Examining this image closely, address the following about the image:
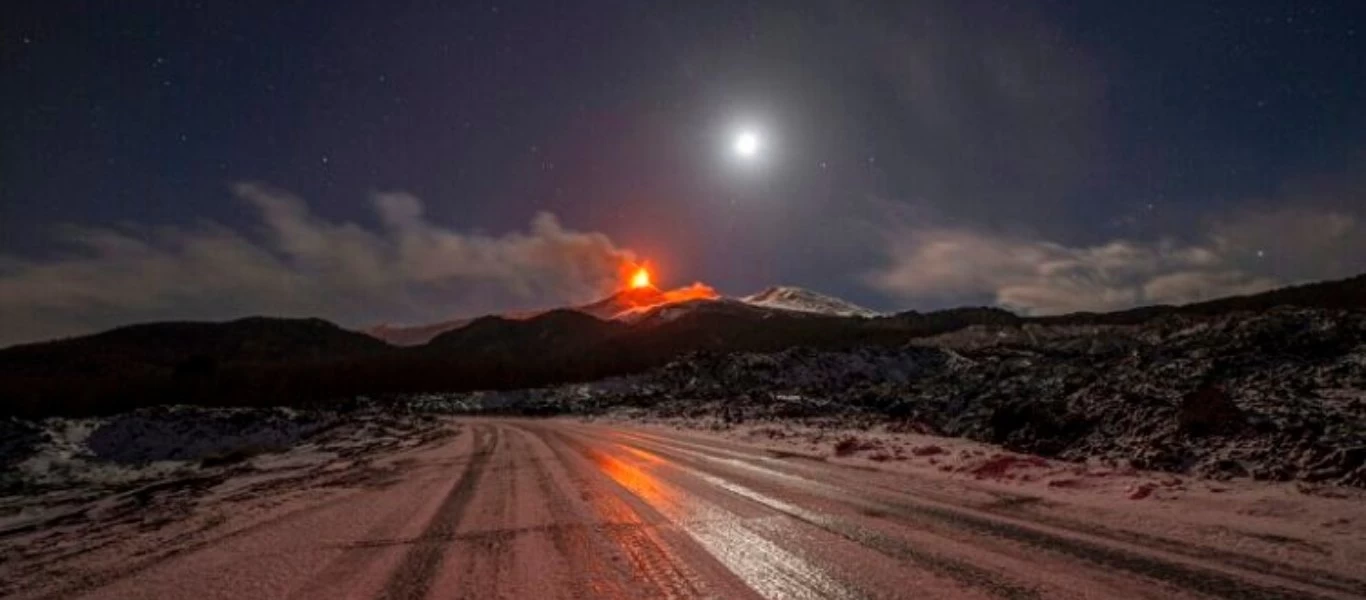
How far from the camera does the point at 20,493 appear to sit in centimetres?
2089

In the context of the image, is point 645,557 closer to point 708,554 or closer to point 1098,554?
point 708,554

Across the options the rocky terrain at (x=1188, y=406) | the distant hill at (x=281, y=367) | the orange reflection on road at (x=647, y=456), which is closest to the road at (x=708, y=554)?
the orange reflection on road at (x=647, y=456)

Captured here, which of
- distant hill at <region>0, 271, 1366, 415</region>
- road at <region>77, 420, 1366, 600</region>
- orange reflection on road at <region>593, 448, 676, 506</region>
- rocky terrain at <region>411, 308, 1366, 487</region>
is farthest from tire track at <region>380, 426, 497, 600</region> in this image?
distant hill at <region>0, 271, 1366, 415</region>

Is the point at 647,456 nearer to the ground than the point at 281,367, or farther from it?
nearer to the ground

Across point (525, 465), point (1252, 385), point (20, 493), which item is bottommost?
point (20, 493)

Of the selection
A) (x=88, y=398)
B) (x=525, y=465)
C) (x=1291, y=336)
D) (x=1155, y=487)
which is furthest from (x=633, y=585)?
(x=88, y=398)

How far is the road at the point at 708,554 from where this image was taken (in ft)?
13.5

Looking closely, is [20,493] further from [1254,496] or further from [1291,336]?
[1291,336]

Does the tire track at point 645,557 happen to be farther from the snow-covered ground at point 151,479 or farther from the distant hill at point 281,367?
the distant hill at point 281,367

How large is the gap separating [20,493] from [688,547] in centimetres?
2598

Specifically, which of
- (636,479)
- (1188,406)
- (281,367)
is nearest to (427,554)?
(636,479)

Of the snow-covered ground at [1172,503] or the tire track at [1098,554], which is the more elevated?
the snow-covered ground at [1172,503]

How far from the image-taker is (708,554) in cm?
511

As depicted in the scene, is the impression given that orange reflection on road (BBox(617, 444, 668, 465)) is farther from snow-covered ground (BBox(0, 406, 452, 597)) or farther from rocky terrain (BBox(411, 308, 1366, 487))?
rocky terrain (BBox(411, 308, 1366, 487))
